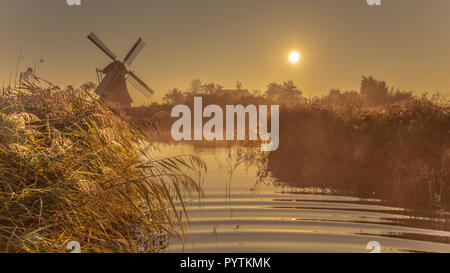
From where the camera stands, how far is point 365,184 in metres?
11.1

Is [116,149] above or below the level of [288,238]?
above

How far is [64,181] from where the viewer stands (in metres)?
4.90

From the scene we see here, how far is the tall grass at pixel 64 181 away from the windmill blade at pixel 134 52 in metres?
24.3

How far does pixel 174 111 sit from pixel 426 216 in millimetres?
20630

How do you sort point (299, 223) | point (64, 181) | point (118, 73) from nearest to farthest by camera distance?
point (64, 181) → point (299, 223) → point (118, 73)

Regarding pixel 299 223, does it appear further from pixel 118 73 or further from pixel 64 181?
pixel 118 73

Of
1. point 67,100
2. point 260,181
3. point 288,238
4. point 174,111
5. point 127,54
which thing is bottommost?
point 288,238

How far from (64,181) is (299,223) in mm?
3854

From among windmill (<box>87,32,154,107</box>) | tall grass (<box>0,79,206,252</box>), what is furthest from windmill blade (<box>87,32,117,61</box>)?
tall grass (<box>0,79,206,252</box>)

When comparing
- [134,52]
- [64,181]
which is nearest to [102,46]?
[134,52]
